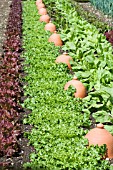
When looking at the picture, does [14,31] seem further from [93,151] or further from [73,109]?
[93,151]

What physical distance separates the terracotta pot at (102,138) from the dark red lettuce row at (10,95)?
1.02m

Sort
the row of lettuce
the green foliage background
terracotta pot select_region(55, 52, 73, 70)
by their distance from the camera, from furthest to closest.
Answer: the green foliage background
terracotta pot select_region(55, 52, 73, 70)
the row of lettuce

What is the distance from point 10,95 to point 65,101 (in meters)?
0.95

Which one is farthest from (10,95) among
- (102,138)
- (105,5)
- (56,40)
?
(105,5)

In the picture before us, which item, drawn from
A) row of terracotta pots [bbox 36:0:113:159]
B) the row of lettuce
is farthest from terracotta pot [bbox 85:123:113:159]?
the row of lettuce

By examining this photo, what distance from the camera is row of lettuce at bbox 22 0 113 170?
5902mm

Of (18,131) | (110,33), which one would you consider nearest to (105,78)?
(18,131)

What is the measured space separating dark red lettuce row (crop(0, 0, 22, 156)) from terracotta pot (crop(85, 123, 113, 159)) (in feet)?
3.34

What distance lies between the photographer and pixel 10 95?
8000 mm

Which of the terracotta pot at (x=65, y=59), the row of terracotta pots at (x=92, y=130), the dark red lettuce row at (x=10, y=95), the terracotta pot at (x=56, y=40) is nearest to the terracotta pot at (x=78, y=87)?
the row of terracotta pots at (x=92, y=130)

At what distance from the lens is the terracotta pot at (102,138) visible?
6.23m

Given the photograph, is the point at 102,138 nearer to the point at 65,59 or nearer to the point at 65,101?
the point at 65,101

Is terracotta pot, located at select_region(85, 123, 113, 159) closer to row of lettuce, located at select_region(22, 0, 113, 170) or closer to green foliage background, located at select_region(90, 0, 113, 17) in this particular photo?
row of lettuce, located at select_region(22, 0, 113, 170)

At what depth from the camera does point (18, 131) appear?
21.7ft
